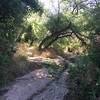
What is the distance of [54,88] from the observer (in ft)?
41.2

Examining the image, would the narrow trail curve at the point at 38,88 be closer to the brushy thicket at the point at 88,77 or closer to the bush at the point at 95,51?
the brushy thicket at the point at 88,77

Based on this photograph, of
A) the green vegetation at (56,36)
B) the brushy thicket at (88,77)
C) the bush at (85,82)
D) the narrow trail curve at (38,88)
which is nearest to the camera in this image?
the bush at (85,82)

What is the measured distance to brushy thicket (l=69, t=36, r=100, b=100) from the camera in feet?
33.5

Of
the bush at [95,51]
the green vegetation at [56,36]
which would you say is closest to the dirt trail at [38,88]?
the green vegetation at [56,36]

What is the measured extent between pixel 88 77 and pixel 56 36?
14.2 m

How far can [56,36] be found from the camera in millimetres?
24938

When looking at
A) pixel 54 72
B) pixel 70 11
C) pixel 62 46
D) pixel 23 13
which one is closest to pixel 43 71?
pixel 54 72

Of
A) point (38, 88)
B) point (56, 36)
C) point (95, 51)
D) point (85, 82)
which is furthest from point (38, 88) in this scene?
point (56, 36)

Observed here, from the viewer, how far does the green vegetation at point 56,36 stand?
11164 millimetres

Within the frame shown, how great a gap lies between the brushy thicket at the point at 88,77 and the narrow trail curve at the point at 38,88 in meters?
0.68

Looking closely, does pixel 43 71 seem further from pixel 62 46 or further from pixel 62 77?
pixel 62 46

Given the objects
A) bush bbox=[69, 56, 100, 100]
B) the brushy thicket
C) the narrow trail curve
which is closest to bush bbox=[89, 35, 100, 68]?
the brushy thicket

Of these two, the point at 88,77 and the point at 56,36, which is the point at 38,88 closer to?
the point at 88,77

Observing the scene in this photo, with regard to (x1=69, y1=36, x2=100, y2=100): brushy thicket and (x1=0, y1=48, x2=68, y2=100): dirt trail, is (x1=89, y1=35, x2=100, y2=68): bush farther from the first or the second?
(x1=0, y1=48, x2=68, y2=100): dirt trail
